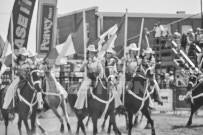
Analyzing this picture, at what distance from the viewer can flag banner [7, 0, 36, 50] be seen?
19.5 m

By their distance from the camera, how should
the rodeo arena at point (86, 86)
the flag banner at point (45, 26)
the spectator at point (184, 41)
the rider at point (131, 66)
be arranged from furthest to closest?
the spectator at point (184, 41), the flag banner at point (45, 26), the rider at point (131, 66), the rodeo arena at point (86, 86)

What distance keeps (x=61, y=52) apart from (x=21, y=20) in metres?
4.88

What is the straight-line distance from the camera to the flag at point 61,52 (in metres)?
15.3

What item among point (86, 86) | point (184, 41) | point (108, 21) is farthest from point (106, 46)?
point (108, 21)

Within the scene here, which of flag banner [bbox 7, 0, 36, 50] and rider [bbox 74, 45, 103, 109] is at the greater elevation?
flag banner [bbox 7, 0, 36, 50]

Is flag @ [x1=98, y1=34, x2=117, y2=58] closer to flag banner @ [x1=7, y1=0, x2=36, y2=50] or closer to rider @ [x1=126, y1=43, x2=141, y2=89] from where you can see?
rider @ [x1=126, y1=43, x2=141, y2=89]

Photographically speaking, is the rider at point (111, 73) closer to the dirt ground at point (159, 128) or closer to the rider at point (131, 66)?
the rider at point (131, 66)

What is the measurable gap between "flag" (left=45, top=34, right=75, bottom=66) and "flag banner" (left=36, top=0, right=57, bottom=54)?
9.85 feet

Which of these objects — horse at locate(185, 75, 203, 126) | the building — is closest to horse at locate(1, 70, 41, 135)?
horse at locate(185, 75, 203, 126)

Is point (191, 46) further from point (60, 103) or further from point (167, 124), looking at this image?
point (60, 103)

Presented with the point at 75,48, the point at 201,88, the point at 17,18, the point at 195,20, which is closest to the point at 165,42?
the point at 201,88

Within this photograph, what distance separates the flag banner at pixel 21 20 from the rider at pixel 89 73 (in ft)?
19.8

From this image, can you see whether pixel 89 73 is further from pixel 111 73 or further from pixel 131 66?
pixel 131 66

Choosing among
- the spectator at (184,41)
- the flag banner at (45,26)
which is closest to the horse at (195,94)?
the flag banner at (45,26)
